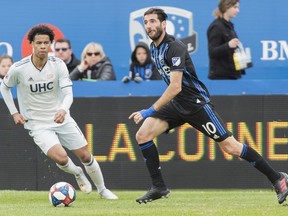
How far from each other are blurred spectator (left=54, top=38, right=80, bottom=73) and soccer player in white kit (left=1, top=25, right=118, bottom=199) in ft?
10.6

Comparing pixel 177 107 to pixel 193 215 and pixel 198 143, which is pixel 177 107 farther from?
pixel 198 143

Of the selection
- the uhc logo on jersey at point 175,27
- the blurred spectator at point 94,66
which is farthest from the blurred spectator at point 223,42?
the blurred spectator at point 94,66

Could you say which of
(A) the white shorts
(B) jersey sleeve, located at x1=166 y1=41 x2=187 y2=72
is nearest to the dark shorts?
(B) jersey sleeve, located at x1=166 y1=41 x2=187 y2=72

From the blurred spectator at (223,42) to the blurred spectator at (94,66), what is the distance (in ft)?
5.40

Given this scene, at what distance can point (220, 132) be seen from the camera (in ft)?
38.8

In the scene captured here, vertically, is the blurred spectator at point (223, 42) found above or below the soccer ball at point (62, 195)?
above

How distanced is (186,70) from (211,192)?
11.5 ft

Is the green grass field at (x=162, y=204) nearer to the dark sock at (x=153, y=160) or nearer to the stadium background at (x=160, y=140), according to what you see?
the dark sock at (x=153, y=160)

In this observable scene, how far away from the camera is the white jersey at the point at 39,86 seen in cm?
1302

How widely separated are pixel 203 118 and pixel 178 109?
1.06 ft

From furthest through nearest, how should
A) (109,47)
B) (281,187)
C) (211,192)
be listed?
(109,47)
(211,192)
(281,187)

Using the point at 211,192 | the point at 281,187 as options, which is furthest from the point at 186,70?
the point at 211,192

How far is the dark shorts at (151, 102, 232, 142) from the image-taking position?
38.8 feet

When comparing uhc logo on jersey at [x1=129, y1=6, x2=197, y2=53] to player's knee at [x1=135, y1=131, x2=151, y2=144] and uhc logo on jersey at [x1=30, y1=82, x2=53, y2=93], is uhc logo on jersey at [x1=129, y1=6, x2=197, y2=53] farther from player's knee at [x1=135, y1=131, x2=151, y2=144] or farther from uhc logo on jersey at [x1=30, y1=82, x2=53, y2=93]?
player's knee at [x1=135, y1=131, x2=151, y2=144]
